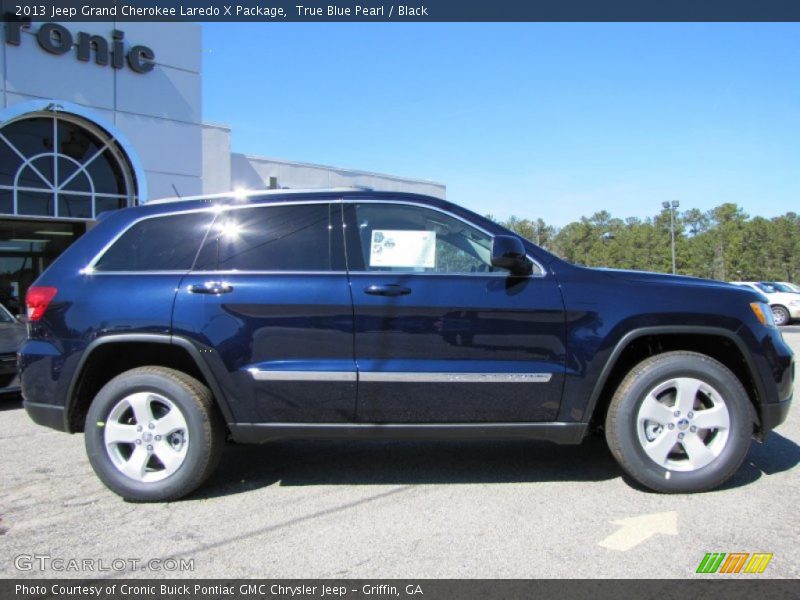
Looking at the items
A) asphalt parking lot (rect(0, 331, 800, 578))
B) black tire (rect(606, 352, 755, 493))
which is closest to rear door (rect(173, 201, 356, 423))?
asphalt parking lot (rect(0, 331, 800, 578))

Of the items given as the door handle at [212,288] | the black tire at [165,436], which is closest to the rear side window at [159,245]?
the door handle at [212,288]

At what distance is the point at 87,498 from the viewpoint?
3.97 metres

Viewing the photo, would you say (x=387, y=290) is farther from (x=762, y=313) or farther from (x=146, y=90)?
(x=146, y=90)

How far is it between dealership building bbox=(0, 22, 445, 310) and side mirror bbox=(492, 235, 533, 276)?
10.5 metres

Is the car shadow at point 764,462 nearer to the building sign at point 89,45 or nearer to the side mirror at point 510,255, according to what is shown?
the side mirror at point 510,255

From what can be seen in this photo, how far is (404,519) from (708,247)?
63.2 metres

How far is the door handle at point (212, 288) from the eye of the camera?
3807mm

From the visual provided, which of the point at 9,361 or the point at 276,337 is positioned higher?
the point at 276,337

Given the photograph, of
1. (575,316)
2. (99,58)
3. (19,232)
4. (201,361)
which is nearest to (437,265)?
(575,316)

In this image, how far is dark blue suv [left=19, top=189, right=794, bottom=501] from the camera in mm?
3732

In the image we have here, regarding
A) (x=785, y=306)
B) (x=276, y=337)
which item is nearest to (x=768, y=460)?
(x=276, y=337)

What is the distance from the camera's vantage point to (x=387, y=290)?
376cm

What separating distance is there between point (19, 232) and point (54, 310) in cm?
1394

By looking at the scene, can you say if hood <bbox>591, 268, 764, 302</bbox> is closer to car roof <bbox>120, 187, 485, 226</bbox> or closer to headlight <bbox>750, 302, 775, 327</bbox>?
headlight <bbox>750, 302, 775, 327</bbox>
